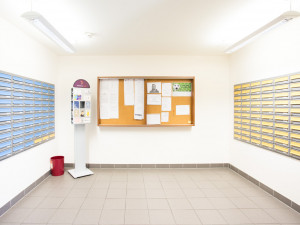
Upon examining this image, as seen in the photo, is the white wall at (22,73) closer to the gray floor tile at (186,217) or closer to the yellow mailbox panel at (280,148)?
the gray floor tile at (186,217)

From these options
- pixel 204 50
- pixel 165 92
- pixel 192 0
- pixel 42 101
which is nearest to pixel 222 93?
pixel 204 50

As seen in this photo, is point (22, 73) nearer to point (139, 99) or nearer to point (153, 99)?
point (139, 99)

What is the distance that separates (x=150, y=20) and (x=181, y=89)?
183 cm

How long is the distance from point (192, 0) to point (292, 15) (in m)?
1.08

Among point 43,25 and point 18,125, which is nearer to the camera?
point 43,25

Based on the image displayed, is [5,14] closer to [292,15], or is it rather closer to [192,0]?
[192,0]

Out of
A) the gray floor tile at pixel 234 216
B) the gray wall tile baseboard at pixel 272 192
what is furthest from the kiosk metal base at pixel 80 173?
the gray wall tile baseboard at pixel 272 192

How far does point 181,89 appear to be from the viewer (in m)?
3.84

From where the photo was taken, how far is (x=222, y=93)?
392cm

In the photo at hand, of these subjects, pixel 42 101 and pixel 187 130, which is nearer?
pixel 42 101

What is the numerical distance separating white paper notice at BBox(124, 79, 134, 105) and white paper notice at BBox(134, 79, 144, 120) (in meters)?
0.09

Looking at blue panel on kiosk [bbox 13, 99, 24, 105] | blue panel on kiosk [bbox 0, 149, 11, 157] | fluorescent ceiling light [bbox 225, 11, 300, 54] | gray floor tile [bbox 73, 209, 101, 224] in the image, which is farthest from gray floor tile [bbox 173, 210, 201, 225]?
blue panel on kiosk [bbox 13, 99, 24, 105]

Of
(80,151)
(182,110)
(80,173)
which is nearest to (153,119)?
(182,110)

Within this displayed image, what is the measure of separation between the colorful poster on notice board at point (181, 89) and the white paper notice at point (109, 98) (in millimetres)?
1342
